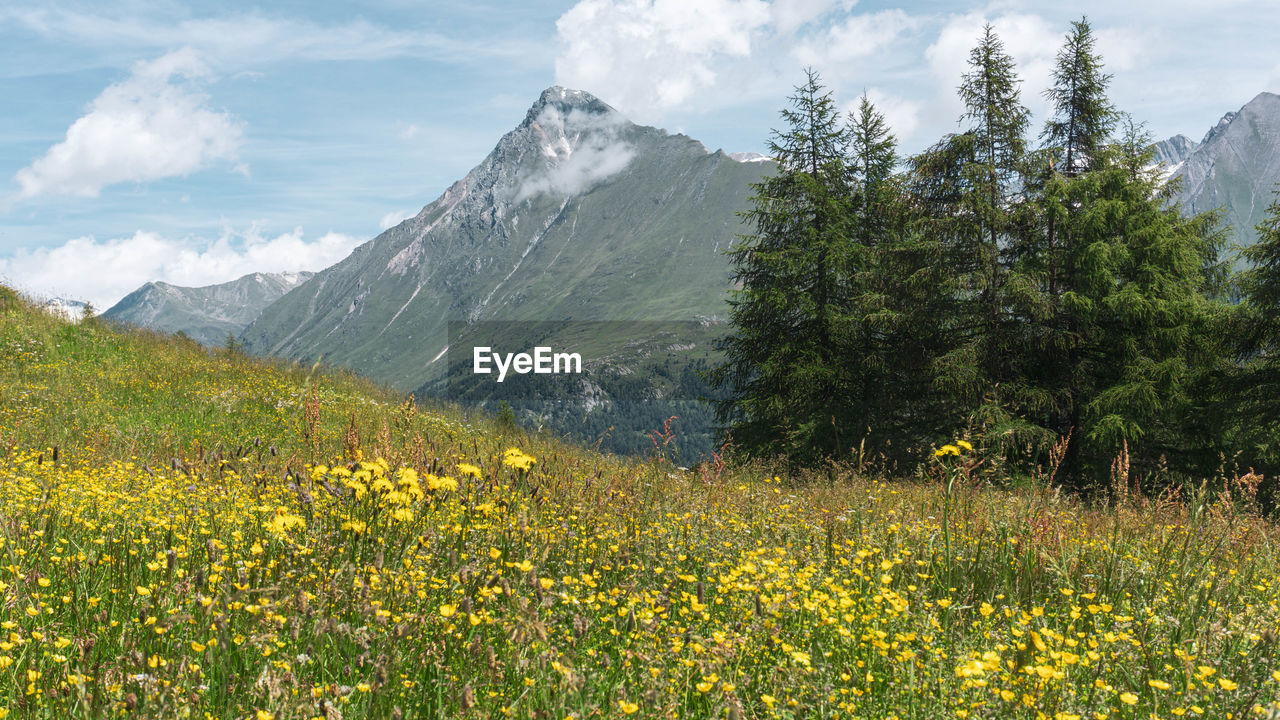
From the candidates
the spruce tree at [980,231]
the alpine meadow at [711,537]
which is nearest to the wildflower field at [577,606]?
the alpine meadow at [711,537]

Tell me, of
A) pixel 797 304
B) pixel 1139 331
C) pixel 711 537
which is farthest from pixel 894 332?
pixel 711 537

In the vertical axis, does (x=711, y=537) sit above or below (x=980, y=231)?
below

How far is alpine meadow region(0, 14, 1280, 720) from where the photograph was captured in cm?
293

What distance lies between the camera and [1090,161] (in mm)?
19641

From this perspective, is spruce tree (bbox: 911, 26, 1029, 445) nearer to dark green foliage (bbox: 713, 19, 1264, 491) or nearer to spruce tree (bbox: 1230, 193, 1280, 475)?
dark green foliage (bbox: 713, 19, 1264, 491)

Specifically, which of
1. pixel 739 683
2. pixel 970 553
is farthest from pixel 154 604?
pixel 970 553

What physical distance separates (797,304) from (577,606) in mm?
17833

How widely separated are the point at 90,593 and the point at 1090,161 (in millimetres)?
22742

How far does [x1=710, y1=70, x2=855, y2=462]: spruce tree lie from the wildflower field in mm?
13601

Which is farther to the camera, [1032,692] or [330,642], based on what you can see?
[330,642]

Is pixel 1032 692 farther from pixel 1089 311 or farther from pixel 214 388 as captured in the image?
pixel 1089 311

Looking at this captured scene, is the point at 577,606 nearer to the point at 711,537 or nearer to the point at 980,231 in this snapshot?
the point at 711,537

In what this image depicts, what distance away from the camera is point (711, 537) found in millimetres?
5285

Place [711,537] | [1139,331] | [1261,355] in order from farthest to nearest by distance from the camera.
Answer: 1. [1139,331]
2. [1261,355]
3. [711,537]
